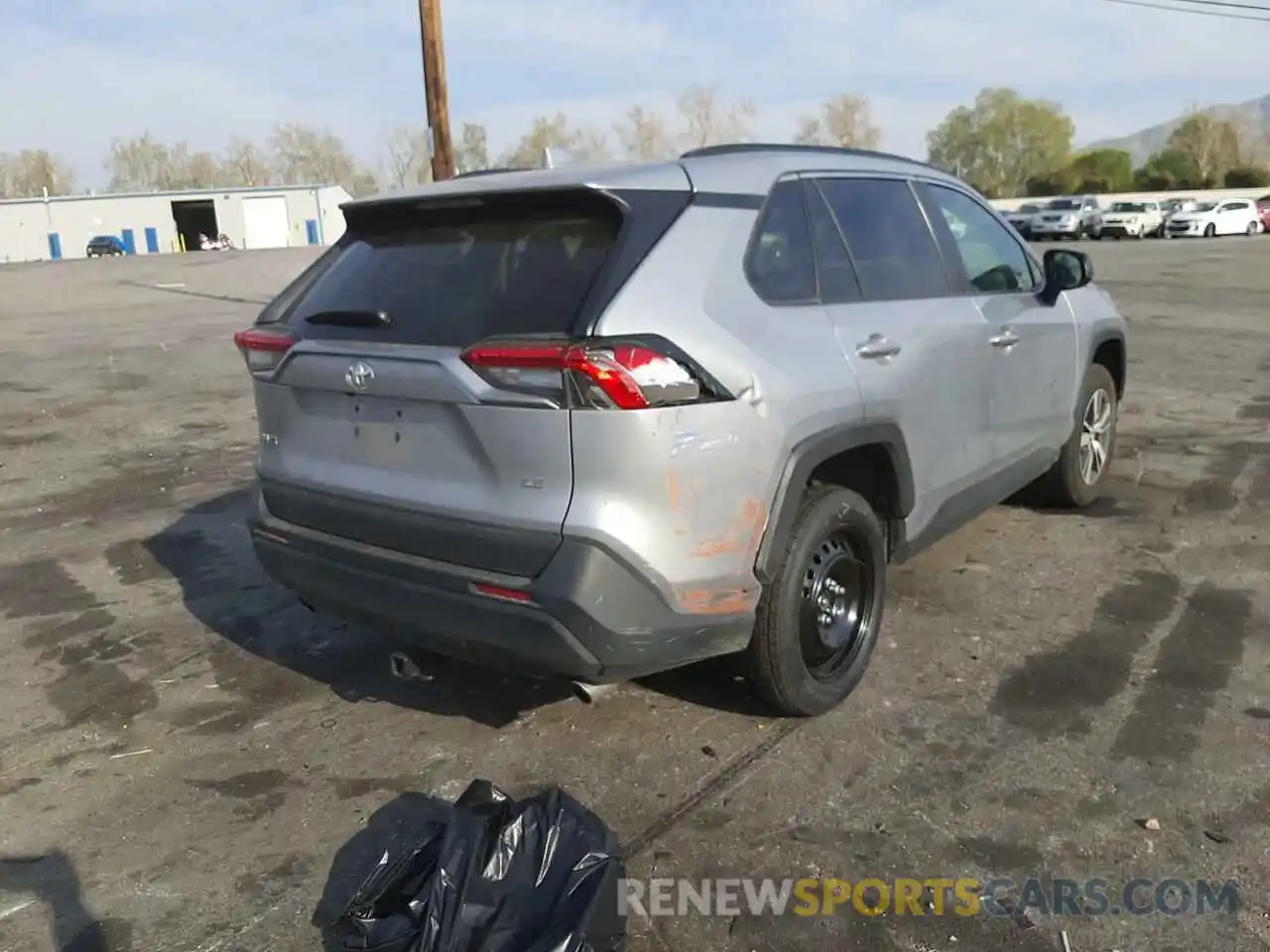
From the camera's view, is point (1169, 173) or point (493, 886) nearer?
point (493, 886)

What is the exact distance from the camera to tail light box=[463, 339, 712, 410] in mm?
2727

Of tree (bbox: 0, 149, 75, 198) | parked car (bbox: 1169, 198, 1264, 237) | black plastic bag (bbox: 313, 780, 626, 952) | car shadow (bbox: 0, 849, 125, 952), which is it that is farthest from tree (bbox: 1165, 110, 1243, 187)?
tree (bbox: 0, 149, 75, 198)

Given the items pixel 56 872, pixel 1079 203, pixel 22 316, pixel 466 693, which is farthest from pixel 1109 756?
pixel 1079 203

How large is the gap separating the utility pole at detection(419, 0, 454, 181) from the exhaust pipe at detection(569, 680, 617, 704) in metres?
10.8

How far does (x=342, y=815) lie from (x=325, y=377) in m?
1.33

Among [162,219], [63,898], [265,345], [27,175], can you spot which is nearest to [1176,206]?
[265,345]

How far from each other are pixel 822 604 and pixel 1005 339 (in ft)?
5.35

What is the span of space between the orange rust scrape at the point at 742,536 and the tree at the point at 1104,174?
232ft

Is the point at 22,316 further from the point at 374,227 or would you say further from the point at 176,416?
the point at 374,227

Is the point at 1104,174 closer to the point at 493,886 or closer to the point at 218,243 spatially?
the point at 218,243

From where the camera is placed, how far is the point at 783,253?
3.39 metres

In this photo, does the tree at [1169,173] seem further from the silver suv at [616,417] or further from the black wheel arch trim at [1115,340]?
the silver suv at [616,417]

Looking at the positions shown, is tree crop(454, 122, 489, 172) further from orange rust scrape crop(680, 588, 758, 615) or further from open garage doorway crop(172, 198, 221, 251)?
orange rust scrape crop(680, 588, 758, 615)

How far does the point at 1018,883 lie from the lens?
275cm
